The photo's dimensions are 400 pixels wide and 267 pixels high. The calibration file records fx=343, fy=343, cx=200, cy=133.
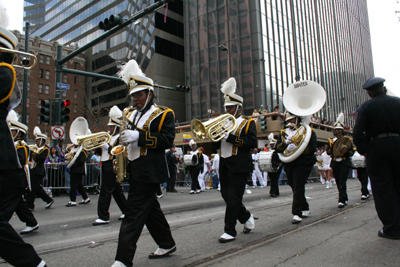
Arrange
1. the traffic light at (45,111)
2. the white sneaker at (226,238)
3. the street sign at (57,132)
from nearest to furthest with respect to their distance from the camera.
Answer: the white sneaker at (226,238) → the street sign at (57,132) → the traffic light at (45,111)

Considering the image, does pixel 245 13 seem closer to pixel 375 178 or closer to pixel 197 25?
pixel 197 25

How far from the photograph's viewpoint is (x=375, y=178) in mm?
4645

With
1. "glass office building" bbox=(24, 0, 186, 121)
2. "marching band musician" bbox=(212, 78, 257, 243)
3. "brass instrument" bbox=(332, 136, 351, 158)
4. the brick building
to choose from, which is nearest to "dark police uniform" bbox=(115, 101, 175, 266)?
"marching band musician" bbox=(212, 78, 257, 243)

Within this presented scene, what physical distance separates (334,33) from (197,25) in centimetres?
2958

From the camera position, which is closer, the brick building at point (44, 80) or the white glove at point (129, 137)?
the white glove at point (129, 137)

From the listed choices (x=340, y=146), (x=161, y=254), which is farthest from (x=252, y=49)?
(x=161, y=254)

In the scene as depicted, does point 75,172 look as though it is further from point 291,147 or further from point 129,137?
point 129,137

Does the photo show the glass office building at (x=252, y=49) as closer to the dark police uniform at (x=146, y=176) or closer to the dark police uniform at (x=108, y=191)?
the dark police uniform at (x=108, y=191)

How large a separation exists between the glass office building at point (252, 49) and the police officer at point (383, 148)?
2586 centimetres

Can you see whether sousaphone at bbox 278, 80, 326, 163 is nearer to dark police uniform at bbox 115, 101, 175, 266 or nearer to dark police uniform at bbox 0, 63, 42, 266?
dark police uniform at bbox 115, 101, 175, 266

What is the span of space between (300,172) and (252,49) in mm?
31939

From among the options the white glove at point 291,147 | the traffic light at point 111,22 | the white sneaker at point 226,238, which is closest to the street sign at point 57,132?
the traffic light at point 111,22

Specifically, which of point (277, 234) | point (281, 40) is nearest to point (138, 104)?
point (277, 234)

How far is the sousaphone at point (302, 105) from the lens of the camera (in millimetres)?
6266
